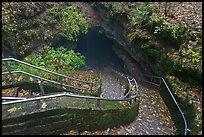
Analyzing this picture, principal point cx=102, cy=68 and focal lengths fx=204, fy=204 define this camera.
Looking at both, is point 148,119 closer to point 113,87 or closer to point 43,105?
point 43,105

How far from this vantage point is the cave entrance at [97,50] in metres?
17.4

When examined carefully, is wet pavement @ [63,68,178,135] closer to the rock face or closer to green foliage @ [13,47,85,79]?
the rock face

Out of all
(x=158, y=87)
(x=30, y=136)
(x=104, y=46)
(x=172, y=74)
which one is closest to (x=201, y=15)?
(x=172, y=74)

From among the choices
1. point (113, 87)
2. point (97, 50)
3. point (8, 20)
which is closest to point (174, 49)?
point (113, 87)

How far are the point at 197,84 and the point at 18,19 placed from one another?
28.8ft

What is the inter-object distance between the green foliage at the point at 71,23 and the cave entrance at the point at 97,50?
8.66 ft

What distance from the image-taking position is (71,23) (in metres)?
13.4

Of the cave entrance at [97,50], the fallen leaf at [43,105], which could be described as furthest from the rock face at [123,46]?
the fallen leaf at [43,105]

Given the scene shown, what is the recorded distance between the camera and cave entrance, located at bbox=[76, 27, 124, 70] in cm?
1736

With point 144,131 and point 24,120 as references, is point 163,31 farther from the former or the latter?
point 24,120

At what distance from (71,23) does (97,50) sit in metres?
5.83

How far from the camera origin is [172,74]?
29.9ft

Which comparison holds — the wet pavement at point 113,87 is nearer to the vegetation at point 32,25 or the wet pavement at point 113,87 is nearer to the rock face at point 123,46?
the rock face at point 123,46

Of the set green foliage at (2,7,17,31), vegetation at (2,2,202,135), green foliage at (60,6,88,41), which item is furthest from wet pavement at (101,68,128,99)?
green foliage at (2,7,17,31)
